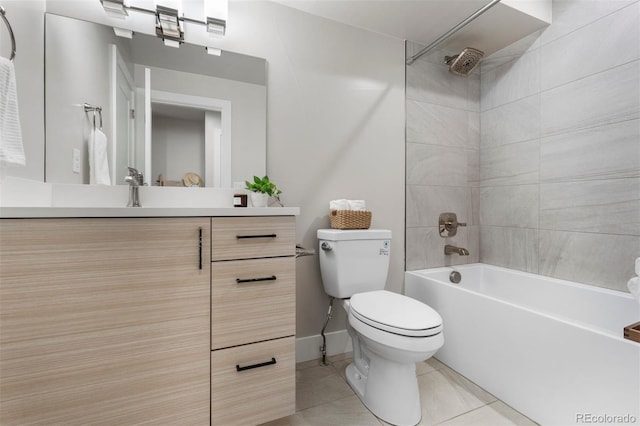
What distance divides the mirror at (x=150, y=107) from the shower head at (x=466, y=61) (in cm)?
131

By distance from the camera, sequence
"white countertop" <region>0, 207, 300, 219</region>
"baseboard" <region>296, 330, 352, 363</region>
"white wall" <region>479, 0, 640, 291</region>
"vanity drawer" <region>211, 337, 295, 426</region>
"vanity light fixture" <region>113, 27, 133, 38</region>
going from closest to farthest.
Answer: "white countertop" <region>0, 207, 300, 219</region> → "vanity drawer" <region>211, 337, 295, 426</region> → "vanity light fixture" <region>113, 27, 133, 38</region> → "white wall" <region>479, 0, 640, 291</region> → "baseboard" <region>296, 330, 352, 363</region>

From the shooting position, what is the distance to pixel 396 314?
4.24 feet

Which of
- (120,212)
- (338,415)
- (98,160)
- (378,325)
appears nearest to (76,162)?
(98,160)

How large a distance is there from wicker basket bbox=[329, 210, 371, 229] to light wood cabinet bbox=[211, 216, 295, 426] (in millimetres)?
532

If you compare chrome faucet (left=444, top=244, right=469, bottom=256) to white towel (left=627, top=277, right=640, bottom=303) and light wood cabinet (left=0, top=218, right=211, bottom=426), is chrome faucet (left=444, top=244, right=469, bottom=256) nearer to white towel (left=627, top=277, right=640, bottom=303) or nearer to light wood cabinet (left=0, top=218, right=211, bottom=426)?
white towel (left=627, top=277, right=640, bottom=303)

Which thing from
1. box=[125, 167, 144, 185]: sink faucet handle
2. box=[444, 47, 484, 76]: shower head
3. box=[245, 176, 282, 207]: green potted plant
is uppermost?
box=[444, 47, 484, 76]: shower head

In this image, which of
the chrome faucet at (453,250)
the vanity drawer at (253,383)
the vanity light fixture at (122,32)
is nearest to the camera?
the vanity drawer at (253,383)

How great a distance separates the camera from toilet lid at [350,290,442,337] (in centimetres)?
119

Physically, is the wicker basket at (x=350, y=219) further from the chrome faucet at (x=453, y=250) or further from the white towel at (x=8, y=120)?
the white towel at (x=8, y=120)

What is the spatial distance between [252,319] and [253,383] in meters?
0.25

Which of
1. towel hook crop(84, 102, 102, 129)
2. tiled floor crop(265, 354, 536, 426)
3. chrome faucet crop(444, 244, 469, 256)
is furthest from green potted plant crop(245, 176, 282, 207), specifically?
chrome faucet crop(444, 244, 469, 256)

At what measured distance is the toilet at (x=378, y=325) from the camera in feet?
3.94

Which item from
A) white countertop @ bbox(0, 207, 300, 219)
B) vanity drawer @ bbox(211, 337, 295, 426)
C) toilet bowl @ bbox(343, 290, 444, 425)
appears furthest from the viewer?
toilet bowl @ bbox(343, 290, 444, 425)

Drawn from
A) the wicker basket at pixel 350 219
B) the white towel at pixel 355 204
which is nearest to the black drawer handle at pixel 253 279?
the wicker basket at pixel 350 219
